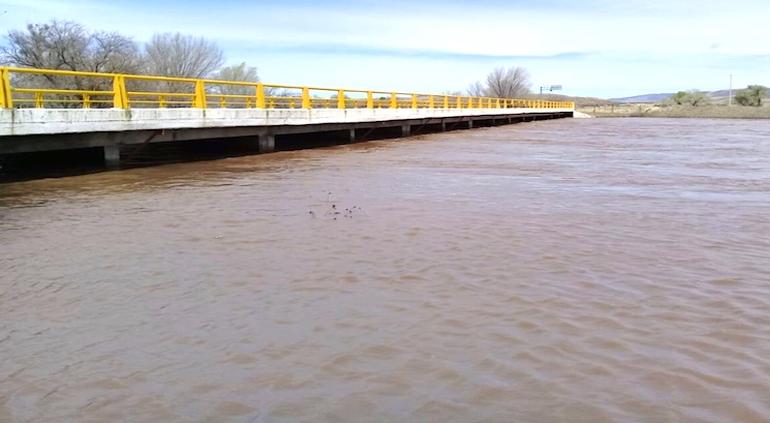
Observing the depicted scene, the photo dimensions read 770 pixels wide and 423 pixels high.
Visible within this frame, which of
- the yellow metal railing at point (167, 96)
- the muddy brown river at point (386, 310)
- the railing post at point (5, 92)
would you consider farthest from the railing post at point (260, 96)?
the muddy brown river at point (386, 310)

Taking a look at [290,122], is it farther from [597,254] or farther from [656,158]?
[597,254]

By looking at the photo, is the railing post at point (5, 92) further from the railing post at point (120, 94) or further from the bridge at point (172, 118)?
the railing post at point (120, 94)

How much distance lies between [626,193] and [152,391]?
348 inches

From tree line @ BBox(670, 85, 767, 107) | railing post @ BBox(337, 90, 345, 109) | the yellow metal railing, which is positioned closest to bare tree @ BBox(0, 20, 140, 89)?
the yellow metal railing

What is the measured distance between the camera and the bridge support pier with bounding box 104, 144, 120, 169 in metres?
14.1

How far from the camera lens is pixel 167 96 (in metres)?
24.6

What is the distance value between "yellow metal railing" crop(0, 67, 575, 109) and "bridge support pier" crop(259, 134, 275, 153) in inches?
37.5

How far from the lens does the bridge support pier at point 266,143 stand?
19.0m

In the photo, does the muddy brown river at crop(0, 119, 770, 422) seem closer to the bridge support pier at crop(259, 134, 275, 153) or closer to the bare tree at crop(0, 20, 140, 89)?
the bridge support pier at crop(259, 134, 275, 153)

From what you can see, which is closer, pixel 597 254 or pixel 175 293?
pixel 175 293

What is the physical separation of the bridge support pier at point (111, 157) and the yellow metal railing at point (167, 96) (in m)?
1.07

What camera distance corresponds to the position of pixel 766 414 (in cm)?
301

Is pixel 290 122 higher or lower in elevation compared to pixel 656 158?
higher

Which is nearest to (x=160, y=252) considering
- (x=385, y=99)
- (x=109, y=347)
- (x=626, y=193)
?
(x=109, y=347)
